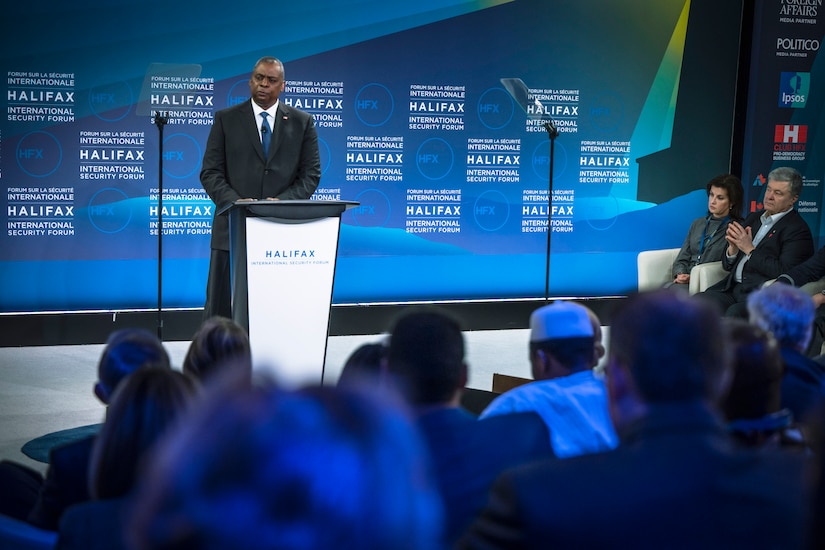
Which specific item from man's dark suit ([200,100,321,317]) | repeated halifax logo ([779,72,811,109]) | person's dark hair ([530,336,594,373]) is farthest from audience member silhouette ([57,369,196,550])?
repeated halifax logo ([779,72,811,109])

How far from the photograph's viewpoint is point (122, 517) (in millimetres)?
1359

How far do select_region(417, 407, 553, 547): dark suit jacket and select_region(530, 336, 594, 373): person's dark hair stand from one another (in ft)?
1.68

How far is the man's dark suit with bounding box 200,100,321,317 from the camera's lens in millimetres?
5145

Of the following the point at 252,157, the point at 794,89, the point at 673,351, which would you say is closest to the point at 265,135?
the point at 252,157

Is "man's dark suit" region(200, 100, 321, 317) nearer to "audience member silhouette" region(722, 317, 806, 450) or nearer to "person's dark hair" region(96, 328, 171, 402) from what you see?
"person's dark hair" region(96, 328, 171, 402)

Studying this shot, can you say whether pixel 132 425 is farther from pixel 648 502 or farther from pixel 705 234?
pixel 705 234

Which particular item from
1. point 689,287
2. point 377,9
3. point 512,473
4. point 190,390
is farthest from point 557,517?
point 377,9

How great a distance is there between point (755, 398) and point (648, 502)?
972 millimetres

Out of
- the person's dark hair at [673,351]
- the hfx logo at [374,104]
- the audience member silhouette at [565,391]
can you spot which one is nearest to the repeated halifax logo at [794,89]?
the hfx logo at [374,104]

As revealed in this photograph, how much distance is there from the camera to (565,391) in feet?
7.55

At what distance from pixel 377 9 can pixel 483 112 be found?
117 centimetres

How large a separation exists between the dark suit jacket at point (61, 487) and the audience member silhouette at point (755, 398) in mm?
1352

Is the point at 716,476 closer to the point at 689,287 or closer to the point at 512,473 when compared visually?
the point at 512,473

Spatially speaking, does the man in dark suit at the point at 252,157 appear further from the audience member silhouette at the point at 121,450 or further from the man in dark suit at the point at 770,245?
the audience member silhouette at the point at 121,450
